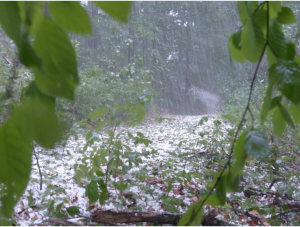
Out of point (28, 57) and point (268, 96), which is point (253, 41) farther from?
point (28, 57)

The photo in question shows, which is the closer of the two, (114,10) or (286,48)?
(114,10)

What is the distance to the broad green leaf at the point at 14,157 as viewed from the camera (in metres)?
0.21

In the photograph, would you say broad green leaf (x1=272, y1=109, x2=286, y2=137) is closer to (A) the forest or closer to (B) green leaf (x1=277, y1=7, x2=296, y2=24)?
(A) the forest

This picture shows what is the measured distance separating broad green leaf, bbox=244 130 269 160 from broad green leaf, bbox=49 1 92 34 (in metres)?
0.27

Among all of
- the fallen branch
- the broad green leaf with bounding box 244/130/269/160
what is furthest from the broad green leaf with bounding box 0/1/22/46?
the fallen branch

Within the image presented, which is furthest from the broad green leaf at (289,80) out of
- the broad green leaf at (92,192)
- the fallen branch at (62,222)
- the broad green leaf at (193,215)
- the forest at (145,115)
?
the fallen branch at (62,222)

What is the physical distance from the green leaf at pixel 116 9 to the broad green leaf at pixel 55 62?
5cm

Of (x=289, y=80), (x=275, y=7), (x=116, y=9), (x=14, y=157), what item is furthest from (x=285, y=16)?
(x=14, y=157)

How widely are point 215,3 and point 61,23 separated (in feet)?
12.4

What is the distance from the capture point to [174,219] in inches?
57.6

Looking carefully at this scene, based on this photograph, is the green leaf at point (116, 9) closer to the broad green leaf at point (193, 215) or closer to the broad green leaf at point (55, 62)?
the broad green leaf at point (55, 62)

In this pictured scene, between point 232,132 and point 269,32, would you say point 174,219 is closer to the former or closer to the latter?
point 232,132

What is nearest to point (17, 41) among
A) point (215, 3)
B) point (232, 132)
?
point (232, 132)

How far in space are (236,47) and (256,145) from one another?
0.75ft
